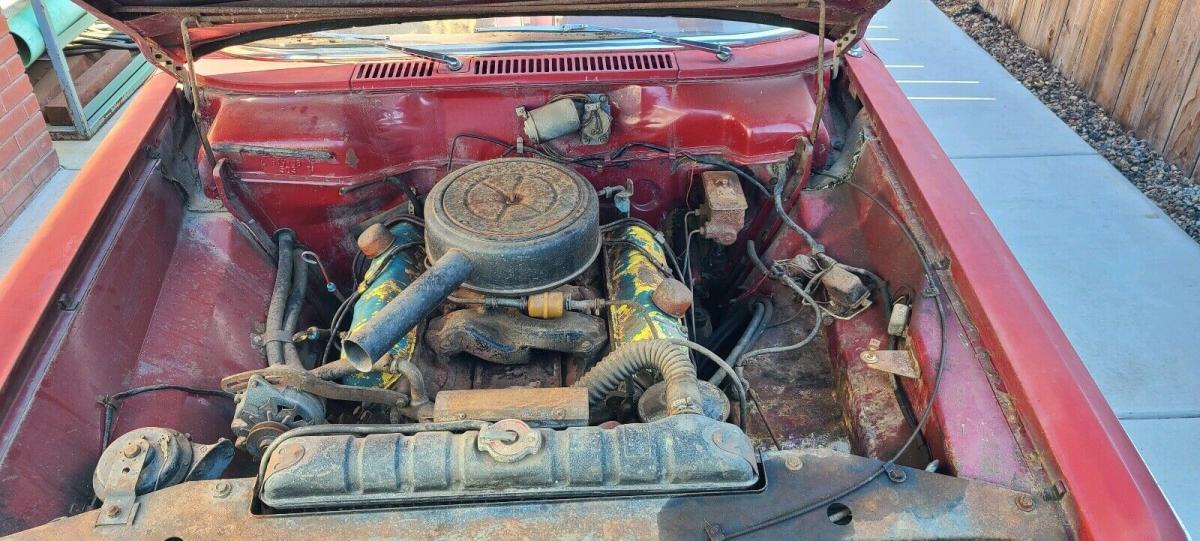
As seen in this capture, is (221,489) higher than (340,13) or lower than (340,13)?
lower

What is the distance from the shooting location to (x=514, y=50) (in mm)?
2225

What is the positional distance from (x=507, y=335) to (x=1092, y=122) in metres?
4.57

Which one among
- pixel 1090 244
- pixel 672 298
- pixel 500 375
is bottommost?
pixel 1090 244

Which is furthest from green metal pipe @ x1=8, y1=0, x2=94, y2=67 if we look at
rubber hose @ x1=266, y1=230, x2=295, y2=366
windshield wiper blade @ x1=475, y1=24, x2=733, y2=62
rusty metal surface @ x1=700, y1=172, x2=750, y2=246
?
rusty metal surface @ x1=700, y1=172, x2=750, y2=246

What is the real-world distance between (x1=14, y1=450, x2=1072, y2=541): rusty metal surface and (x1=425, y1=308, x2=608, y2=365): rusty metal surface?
20.0 inches

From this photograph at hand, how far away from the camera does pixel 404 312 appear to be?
58.1 inches

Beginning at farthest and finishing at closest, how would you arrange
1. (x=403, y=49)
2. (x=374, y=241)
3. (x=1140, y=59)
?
(x=1140, y=59), (x=403, y=49), (x=374, y=241)

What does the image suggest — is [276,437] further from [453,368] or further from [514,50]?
[514,50]

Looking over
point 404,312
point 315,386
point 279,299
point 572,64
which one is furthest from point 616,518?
point 572,64

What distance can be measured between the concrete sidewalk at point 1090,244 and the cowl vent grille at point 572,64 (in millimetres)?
2130

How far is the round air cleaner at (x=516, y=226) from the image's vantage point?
1.63 meters

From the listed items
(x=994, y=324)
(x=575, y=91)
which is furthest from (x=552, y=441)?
(x=575, y=91)

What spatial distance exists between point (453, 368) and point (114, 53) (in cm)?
464

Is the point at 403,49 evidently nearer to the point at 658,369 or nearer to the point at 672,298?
the point at 672,298
